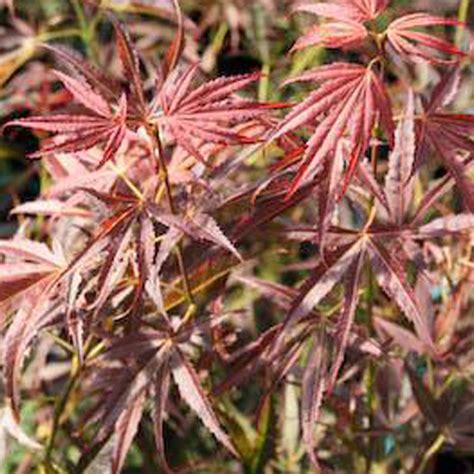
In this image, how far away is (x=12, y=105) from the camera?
1.69 meters

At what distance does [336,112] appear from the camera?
0.86 m

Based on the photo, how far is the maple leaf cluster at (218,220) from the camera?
0.91 meters

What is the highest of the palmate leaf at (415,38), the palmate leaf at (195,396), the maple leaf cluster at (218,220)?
the palmate leaf at (415,38)

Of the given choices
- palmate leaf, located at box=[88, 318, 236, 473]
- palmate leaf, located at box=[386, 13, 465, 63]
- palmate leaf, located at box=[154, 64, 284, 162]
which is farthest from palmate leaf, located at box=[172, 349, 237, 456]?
palmate leaf, located at box=[386, 13, 465, 63]

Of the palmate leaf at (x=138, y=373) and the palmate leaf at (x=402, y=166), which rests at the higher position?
the palmate leaf at (x=402, y=166)

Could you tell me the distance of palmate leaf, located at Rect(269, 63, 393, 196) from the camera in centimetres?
86

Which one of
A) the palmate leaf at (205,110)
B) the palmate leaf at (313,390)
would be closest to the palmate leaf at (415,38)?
the palmate leaf at (205,110)

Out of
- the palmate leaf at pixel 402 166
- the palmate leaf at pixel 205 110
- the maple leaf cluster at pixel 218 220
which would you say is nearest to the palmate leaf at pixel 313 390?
the maple leaf cluster at pixel 218 220

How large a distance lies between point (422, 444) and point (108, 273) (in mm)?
510

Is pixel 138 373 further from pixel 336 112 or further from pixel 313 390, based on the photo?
pixel 336 112

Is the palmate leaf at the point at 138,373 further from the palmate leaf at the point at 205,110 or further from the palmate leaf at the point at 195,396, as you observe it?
the palmate leaf at the point at 205,110

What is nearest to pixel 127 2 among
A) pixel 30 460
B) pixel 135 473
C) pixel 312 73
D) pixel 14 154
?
pixel 14 154

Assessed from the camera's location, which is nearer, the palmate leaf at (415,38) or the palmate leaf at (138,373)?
the palmate leaf at (415,38)

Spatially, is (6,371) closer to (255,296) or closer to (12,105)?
(255,296)
